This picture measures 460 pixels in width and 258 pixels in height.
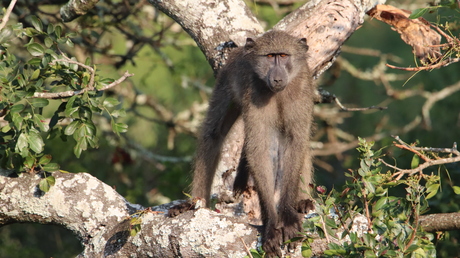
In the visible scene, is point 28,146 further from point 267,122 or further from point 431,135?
point 431,135

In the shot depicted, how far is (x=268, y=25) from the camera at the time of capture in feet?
26.1

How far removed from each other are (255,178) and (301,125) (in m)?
0.57

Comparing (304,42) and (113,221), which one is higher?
→ (304,42)

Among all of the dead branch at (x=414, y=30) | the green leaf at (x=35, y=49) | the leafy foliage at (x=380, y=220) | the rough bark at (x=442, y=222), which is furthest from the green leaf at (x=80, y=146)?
the dead branch at (x=414, y=30)

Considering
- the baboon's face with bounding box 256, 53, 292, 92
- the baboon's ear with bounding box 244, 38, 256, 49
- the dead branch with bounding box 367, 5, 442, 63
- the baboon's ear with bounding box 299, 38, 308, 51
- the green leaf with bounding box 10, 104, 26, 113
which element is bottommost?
the green leaf with bounding box 10, 104, 26, 113

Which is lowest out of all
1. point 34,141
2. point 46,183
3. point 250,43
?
point 46,183

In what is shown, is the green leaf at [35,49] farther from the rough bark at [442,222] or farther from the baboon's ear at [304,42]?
the rough bark at [442,222]

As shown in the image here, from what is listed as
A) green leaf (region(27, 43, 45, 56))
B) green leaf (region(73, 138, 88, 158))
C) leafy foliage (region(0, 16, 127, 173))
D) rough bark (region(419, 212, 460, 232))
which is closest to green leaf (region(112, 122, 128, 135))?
leafy foliage (region(0, 16, 127, 173))

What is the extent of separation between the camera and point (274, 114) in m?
4.33

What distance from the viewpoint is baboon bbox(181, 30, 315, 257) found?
163 inches

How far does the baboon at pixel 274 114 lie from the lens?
4.13 metres

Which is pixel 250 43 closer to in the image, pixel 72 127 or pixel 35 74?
pixel 72 127

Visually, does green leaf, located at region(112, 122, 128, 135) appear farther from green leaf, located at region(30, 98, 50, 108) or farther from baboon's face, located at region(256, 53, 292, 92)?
baboon's face, located at region(256, 53, 292, 92)

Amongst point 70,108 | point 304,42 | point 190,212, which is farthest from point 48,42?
point 304,42
